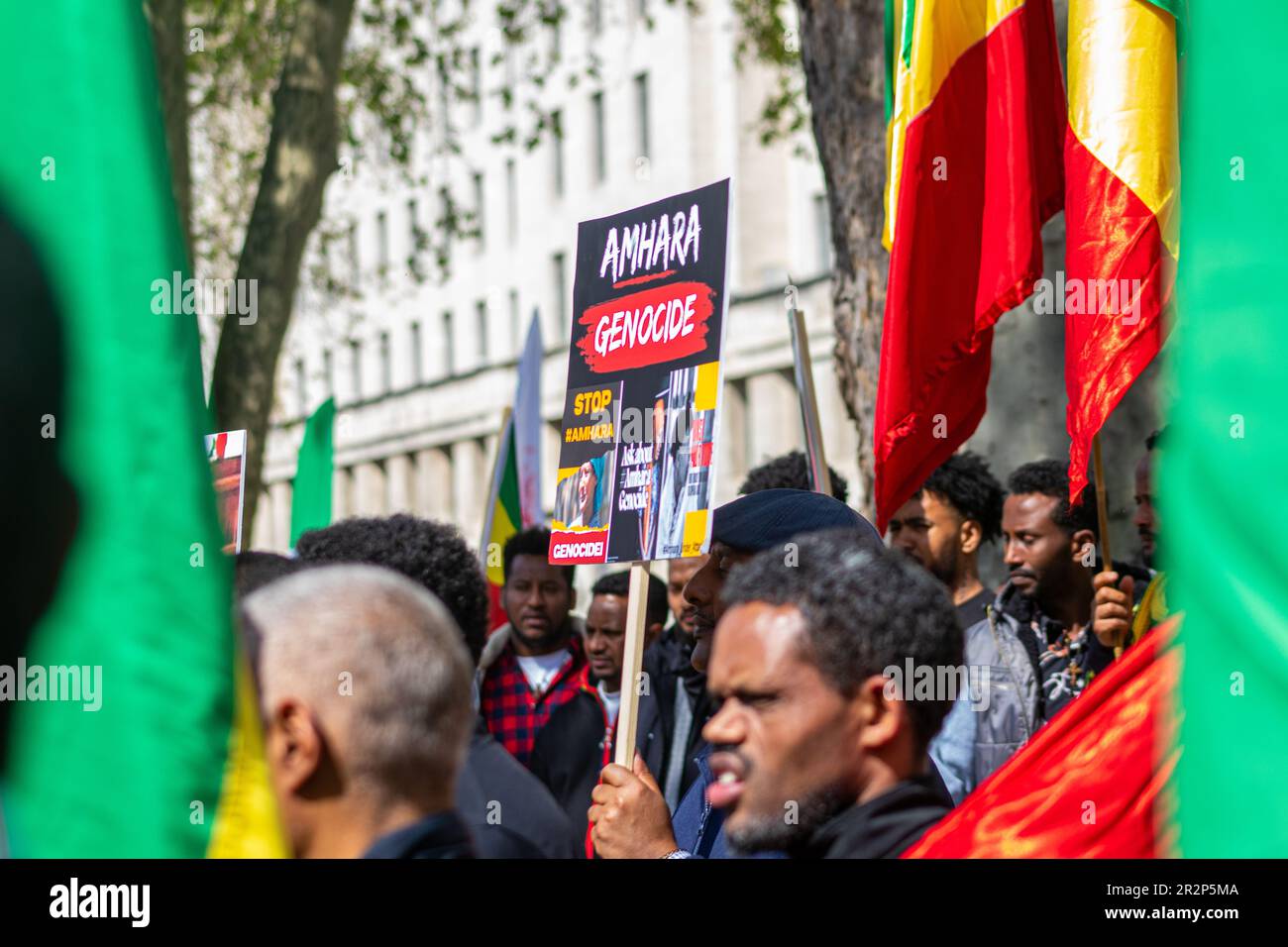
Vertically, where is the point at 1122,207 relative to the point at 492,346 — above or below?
below

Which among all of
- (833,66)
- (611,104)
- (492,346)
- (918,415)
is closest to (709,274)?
(918,415)

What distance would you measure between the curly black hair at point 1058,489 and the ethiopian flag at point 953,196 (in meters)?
0.73

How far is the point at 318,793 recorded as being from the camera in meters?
2.26

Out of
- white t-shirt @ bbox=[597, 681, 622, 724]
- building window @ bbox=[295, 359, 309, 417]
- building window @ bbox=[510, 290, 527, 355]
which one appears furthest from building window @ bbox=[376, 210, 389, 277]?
white t-shirt @ bbox=[597, 681, 622, 724]

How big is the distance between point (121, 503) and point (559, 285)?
4427 centimetres

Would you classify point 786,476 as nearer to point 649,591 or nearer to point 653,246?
point 649,591

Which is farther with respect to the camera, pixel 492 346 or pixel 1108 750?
pixel 492 346

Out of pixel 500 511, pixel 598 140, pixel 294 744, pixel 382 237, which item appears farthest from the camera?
pixel 382 237

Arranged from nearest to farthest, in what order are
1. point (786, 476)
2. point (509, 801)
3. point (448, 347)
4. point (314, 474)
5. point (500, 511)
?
point (509, 801) → point (786, 476) → point (500, 511) → point (314, 474) → point (448, 347)

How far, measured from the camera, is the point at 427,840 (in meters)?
2.29

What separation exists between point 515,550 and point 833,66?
247cm

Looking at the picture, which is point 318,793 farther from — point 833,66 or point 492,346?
point 492,346

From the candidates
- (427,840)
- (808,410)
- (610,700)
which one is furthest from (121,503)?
(610,700)
